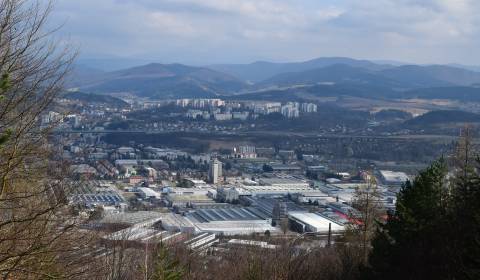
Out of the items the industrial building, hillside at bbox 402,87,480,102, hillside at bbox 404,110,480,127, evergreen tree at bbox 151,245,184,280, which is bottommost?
the industrial building

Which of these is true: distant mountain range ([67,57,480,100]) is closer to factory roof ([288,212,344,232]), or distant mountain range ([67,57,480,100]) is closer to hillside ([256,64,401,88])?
hillside ([256,64,401,88])

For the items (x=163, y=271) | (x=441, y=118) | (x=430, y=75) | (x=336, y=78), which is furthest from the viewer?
(x=430, y=75)

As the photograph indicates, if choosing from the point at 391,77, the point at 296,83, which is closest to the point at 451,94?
the point at 296,83

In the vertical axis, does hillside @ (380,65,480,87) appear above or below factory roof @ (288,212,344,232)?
above

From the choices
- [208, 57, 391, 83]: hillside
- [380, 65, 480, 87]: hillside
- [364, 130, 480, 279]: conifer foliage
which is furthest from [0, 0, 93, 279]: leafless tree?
[208, 57, 391, 83]: hillside

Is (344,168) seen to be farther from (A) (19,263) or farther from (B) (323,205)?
(A) (19,263)

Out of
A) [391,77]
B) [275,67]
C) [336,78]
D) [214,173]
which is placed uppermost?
[275,67]

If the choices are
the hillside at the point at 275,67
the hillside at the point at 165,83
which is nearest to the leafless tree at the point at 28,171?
the hillside at the point at 165,83

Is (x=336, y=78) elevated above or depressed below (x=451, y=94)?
above

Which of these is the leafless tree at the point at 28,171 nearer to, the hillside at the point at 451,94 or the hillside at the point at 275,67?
the hillside at the point at 451,94

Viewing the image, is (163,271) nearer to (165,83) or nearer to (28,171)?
(28,171)
